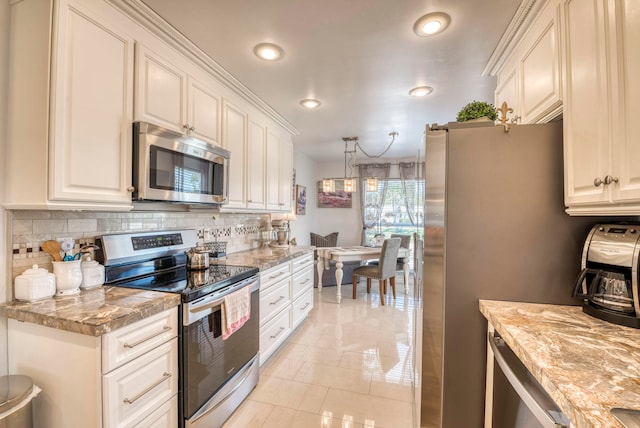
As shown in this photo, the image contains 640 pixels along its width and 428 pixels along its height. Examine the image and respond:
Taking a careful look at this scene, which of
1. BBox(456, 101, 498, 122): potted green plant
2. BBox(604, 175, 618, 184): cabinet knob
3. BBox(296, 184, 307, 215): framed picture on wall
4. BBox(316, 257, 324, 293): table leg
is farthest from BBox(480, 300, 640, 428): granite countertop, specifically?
BBox(296, 184, 307, 215): framed picture on wall

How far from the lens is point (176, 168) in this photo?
183 centimetres

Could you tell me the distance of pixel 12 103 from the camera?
4.37 ft

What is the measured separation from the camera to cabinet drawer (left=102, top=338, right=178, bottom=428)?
3.71 ft

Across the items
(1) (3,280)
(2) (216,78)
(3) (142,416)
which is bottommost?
(3) (142,416)

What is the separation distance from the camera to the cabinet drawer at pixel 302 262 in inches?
117

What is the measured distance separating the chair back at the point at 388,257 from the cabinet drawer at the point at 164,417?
299 cm

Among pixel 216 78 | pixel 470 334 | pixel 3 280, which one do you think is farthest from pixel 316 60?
pixel 3 280

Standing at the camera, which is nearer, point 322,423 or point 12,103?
point 12,103

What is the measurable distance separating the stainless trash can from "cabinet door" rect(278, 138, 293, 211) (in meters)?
2.53

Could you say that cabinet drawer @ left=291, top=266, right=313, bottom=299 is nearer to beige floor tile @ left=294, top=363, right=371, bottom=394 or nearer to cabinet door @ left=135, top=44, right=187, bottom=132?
beige floor tile @ left=294, top=363, right=371, bottom=394

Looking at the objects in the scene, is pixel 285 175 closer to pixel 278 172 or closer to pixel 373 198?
pixel 278 172

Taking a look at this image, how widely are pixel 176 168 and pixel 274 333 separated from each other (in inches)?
64.1

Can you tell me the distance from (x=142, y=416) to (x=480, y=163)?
1950 millimetres

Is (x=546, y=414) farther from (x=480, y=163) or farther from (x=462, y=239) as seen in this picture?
(x=480, y=163)
